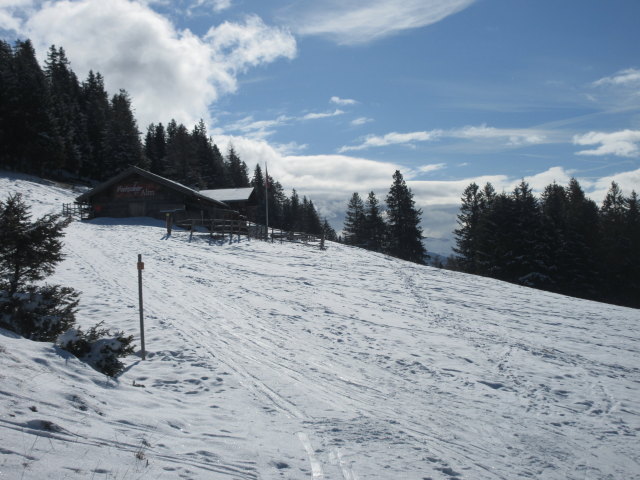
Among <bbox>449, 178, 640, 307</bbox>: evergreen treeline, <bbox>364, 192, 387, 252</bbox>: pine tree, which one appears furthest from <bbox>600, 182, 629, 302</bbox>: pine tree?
<bbox>364, 192, 387, 252</bbox>: pine tree

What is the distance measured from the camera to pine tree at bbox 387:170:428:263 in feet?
186

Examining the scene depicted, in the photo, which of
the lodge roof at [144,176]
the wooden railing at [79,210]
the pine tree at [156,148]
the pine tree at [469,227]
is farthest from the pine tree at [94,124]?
the pine tree at [469,227]

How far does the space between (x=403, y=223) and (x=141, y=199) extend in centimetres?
3343

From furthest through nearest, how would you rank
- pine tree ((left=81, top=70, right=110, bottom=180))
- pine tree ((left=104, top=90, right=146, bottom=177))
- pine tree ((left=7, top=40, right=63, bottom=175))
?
pine tree ((left=81, top=70, right=110, bottom=180))
pine tree ((left=104, top=90, right=146, bottom=177))
pine tree ((left=7, top=40, right=63, bottom=175))

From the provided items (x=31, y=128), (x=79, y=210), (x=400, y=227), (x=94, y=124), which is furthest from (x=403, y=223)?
(x=94, y=124)

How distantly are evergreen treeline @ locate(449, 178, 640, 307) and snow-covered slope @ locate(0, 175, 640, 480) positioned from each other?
1053 inches

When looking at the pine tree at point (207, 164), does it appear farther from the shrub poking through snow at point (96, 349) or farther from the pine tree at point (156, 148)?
the shrub poking through snow at point (96, 349)

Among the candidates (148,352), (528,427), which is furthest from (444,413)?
(148,352)

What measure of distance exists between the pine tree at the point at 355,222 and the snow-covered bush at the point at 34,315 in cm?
5926

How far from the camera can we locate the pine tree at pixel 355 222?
223 feet

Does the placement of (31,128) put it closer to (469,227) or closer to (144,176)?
(144,176)

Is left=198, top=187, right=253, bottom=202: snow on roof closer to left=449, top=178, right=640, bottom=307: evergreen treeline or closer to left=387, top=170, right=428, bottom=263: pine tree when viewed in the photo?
left=387, top=170, right=428, bottom=263: pine tree

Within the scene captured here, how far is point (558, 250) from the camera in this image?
42.8 meters

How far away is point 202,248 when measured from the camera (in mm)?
26516
